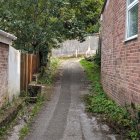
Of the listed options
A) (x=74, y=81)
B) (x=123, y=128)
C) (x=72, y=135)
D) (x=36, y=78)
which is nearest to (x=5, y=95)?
(x=72, y=135)

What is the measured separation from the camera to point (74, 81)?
737 inches

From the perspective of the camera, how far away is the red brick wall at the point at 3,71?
9.64 metres

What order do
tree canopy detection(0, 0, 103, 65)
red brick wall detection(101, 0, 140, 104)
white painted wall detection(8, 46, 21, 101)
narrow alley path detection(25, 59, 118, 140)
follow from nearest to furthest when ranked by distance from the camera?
narrow alley path detection(25, 59, 118, 140)
red brick wall detection(101, 0, 140, 104)
white painted wall detection(8, 46, 21, 101)
tree canopy detection(0, 0, 103, 65)

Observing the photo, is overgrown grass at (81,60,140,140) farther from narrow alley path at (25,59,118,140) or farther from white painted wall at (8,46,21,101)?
white painted wall at (8,46,21,101)

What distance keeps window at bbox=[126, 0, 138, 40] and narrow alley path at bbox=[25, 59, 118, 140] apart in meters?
2.48

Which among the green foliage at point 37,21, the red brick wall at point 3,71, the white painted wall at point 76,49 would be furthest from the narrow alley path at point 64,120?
the white painted wall at point 76,49

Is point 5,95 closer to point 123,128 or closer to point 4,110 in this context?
point 4,110

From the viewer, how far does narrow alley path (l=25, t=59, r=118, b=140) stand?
25.8 ft

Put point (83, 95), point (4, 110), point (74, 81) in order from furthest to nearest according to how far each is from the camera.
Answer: point (74, 81) → point (83, 95) → point (4, 110)

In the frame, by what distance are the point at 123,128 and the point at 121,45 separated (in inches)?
110

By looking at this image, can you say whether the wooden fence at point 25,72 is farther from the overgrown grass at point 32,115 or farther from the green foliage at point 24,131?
the green foliage at point 24,131

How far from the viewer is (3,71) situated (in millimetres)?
9922

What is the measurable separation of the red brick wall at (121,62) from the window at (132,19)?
0.24 metres

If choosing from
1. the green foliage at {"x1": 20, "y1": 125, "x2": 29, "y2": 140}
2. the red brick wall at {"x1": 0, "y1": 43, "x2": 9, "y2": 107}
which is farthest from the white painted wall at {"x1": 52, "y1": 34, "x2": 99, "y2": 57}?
the green foliage at {"x1": 20, "y1": 125, "x2": 29, "y2": 140}
